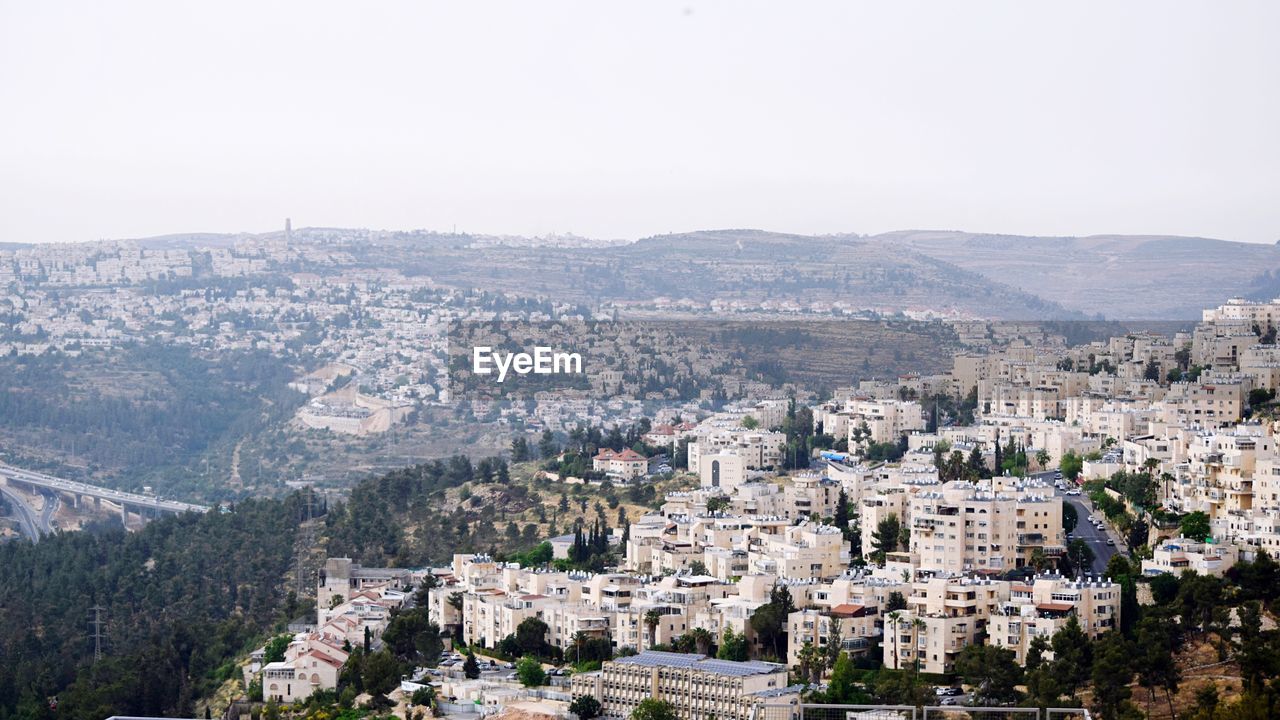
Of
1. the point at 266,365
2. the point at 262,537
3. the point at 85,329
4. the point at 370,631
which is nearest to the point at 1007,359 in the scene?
the point at 262,537

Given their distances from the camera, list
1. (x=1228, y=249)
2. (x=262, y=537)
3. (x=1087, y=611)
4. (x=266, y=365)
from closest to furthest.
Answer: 1. (x=1087, y=611)
2. (x=262, y=537)
3. (x=266, y=365)
4. (x=1228, y=249)

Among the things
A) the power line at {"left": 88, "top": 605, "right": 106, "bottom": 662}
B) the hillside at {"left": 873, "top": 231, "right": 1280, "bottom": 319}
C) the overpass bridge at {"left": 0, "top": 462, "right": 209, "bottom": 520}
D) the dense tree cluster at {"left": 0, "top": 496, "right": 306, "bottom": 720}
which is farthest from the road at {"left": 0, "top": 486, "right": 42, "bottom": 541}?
the hillside at {"left": 873, "top": 231, "right": 1280, "bottom": 319}

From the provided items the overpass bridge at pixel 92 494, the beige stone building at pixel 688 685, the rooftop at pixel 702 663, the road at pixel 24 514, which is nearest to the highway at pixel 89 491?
the overpass bridge at pixel 92 494

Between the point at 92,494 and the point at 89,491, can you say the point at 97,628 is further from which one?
the point at 89,491

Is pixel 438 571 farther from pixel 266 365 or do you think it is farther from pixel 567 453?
pixel 266 365

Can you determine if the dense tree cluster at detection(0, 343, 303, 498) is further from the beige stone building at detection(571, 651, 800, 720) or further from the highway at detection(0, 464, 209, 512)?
the beige stone building at detection(571, 651, 800, 720)

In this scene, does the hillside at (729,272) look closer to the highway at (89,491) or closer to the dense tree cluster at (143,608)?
the highway at (89,491)

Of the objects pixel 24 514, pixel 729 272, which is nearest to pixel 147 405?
pixel 24 514
